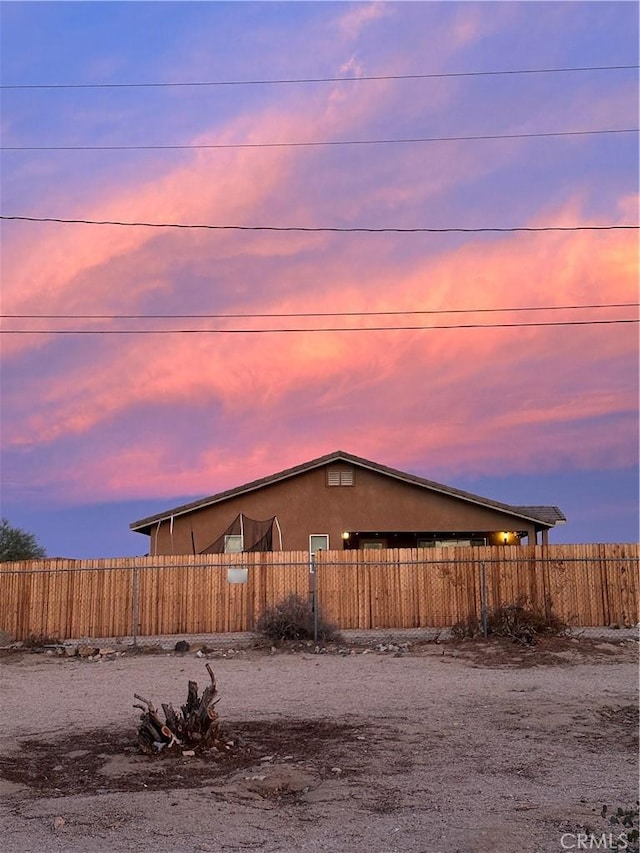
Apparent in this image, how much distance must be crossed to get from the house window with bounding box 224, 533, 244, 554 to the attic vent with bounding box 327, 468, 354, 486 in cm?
366

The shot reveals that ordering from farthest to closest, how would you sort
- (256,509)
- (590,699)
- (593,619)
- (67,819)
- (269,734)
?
(256,509)
(593,619)
(590,699)
(269,734)
(67,819)

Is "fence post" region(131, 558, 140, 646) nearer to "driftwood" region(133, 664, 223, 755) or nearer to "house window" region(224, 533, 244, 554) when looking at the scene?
"house window" region(224, 533, 244, 554)

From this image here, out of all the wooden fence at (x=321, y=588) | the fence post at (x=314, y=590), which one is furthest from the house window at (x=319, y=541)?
the wooden fence at (x=321, y=588)

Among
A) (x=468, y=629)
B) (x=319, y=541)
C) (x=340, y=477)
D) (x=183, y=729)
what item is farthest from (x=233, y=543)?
(x=183, y=729)

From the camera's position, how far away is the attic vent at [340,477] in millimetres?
30531

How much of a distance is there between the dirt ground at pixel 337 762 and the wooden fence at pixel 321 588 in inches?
205

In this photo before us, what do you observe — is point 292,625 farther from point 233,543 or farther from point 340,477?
point 340,477

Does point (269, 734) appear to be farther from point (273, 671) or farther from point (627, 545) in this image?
point (627, 545)

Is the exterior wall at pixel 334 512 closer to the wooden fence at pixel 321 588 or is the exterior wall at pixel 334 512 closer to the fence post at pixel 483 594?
the wooden fence at pixel 321 588

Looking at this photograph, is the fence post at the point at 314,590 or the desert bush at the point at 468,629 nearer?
the desert bush at the point at 468,629

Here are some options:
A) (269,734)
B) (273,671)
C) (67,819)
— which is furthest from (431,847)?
(273,671)

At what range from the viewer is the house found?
30.1 metres

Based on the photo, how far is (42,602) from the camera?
22.6 meters

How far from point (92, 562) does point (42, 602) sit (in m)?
1.60
